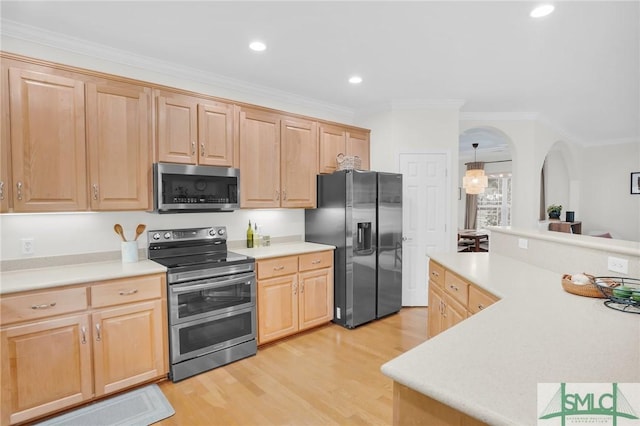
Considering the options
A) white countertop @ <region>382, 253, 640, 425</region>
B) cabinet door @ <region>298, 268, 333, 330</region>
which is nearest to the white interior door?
cabinet door @ <region>298, 268, 333, 330</region>

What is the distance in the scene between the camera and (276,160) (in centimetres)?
A: 360

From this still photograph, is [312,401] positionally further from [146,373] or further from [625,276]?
[625,276]

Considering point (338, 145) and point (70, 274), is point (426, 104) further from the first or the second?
point (70, 274)

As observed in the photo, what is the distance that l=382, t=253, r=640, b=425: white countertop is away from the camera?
86 cm

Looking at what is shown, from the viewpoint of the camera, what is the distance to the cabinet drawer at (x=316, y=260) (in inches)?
138

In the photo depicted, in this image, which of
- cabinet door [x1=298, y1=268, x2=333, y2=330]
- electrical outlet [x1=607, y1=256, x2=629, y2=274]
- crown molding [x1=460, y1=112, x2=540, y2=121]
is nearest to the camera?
electrical outlet [x1=607, y1=256, x2=629, y2=274]

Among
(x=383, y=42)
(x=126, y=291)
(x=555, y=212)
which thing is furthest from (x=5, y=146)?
(x=555, y=212)

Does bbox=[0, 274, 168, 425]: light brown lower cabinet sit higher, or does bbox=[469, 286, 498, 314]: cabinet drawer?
bbox=[469, 286, 498, 314]: cabinet drawer

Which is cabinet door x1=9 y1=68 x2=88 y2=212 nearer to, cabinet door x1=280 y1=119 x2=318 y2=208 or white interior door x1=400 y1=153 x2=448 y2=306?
cabinet door x1=280 y1=119 x2=318 y2=208

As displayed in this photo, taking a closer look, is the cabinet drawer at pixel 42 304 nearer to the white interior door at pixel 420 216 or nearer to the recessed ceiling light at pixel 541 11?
the white interior door at pixel 420 216

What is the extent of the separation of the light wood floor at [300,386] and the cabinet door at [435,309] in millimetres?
404

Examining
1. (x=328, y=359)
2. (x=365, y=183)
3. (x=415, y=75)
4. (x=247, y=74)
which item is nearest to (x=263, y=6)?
(x=247, y=74)

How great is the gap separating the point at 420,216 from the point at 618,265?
2.51 metres

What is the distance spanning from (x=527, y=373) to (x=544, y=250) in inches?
72.4
